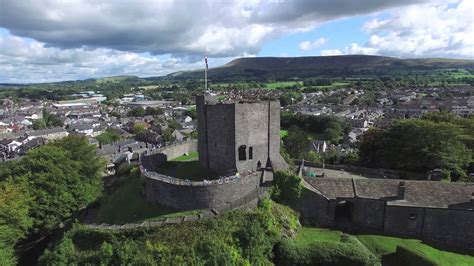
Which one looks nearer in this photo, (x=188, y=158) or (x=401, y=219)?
(x=401, y=219)

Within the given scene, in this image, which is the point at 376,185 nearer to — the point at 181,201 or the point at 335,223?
the point at 335,223

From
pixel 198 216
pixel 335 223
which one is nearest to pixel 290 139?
pixel 335 223

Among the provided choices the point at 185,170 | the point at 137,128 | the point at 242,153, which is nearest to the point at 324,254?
the point at 242,153

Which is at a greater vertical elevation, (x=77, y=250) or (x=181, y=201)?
(x=181, y=201)

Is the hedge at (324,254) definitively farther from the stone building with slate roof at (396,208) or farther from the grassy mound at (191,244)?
the stone building with slate roof at (396,208)

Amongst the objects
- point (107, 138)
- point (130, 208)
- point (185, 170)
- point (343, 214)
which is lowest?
point (107, 138)

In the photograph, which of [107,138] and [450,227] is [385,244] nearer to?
[450,227]
